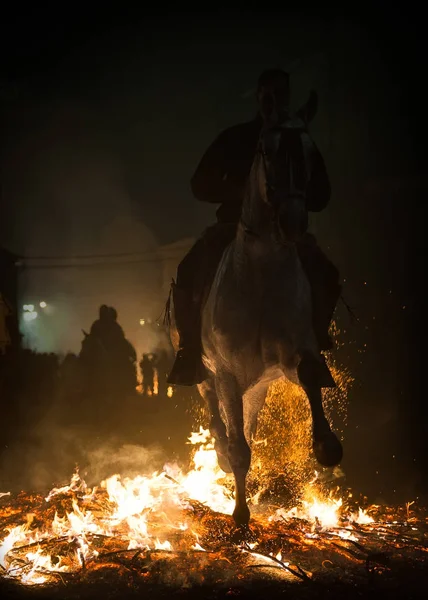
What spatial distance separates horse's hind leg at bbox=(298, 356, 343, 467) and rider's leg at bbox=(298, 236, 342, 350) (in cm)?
85

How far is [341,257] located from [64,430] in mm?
6497

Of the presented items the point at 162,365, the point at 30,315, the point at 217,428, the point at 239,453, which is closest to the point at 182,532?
the point at 239,453

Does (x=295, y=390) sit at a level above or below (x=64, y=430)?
above

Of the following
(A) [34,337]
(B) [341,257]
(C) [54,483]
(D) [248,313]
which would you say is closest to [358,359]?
(B) [341,257]

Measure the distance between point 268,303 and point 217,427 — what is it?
2.83 meters

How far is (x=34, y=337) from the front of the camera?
491 inches

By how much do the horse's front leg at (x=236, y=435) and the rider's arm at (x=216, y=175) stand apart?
1994 mm

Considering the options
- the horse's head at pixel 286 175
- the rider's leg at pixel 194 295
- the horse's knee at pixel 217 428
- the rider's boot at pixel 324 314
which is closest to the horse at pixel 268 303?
the horse's head at pixel 286 175

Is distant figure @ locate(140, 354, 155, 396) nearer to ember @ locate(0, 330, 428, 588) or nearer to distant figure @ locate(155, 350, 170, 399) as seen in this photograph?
distant figure @ locate(155, 350, 170, 399)

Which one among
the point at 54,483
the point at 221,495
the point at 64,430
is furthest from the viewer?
the point at 64,430

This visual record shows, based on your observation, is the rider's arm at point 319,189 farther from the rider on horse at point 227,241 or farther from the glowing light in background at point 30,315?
the glowing light in background at point 30,315

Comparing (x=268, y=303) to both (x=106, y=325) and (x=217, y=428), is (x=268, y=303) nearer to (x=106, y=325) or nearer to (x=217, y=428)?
(x=217, y=428)

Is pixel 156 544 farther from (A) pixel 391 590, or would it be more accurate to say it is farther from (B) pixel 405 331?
(B) pixel 405 331

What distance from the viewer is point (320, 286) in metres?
5.34
